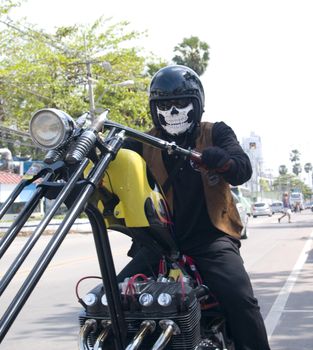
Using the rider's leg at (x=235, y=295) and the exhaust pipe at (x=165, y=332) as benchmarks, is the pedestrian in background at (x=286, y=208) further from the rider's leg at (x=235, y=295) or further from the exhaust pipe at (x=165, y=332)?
the exhaust pipe at (x=165, y=332)

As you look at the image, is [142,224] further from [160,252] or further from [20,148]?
[20,148]

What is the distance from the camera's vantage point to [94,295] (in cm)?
274

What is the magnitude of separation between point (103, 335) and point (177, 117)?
1.09 metres

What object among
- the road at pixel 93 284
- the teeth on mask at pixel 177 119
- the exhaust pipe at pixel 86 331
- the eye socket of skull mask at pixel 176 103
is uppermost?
the eye socket of skull mask at pixel 176 103

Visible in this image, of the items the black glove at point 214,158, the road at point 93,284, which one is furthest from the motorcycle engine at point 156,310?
the road at point 93,284

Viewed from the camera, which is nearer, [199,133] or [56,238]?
[56,238]

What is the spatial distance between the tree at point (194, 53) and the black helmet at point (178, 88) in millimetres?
46062

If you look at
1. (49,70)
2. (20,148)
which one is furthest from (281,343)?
(20,148)

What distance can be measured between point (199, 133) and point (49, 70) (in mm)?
30985

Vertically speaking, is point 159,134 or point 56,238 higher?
point 159,134

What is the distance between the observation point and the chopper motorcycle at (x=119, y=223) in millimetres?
2219

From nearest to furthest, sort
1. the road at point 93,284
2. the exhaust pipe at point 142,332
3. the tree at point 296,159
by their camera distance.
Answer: the exhaust pipe at point 142,332 < the road at point 93,284 < the tree at point 296,159

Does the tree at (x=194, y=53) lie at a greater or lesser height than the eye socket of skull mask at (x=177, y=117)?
greater

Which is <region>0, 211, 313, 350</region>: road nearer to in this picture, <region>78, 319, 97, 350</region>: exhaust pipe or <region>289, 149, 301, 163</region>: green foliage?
<region>78, 319, 97, 350</region>: exhaust pipe
